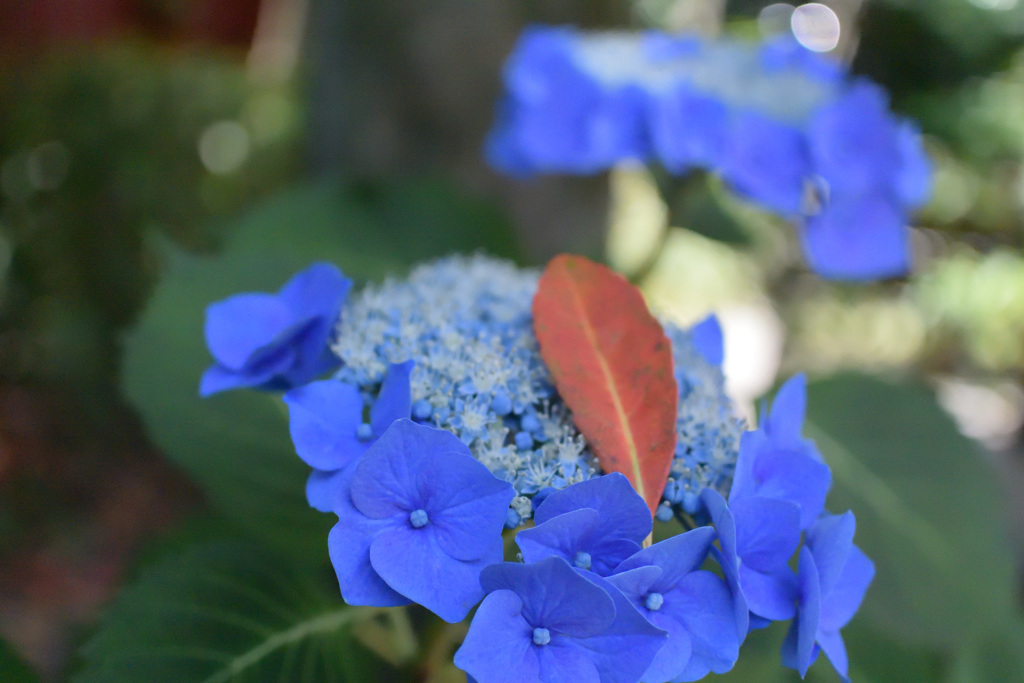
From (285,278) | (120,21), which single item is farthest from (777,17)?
(120,21)

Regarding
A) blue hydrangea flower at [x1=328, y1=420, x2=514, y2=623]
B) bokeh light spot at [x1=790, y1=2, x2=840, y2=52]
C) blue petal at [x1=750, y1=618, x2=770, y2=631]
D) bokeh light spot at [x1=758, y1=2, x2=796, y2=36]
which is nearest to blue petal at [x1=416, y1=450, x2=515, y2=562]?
blue hydrangea flower at [x1=328, y1=420, x2=514, y2=623]

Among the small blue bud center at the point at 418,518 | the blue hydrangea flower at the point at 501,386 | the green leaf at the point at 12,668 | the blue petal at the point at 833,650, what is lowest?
the green leaf at the point at 12,668

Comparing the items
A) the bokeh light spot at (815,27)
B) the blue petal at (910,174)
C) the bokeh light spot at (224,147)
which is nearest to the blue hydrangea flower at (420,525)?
the blue petal at (910,174)

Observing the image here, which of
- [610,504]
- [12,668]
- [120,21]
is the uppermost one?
[610,504]

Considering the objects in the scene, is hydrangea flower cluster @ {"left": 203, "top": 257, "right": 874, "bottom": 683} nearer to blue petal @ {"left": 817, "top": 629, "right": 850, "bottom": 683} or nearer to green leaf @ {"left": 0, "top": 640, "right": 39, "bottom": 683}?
blue petal @ {"left": 817, "top": 629, "right": 850, "bottom": 683}

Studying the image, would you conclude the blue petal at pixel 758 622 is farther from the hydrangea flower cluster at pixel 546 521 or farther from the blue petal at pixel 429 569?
the blue petal at pixel 429 569

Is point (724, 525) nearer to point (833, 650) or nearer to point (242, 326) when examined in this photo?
point (833, 650)

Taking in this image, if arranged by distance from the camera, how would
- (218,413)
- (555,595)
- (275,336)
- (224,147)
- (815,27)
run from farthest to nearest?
1. (224,147)
2. (815,27)
3. (218,413)
4. (275,336)
5. (555,595)

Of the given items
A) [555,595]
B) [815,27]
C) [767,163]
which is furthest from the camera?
[815,27]
